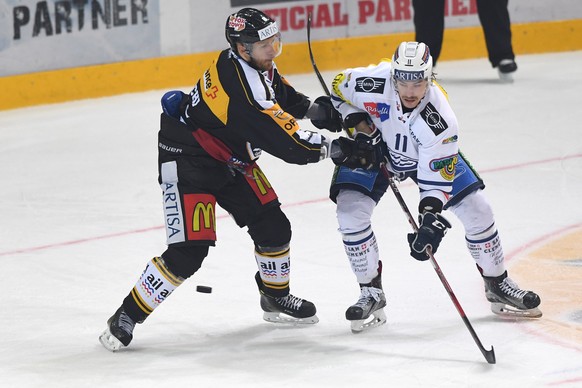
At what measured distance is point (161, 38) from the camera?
843 centimetres

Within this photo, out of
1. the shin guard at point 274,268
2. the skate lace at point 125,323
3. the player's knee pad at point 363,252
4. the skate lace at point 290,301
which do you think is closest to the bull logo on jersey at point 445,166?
the player's knee pad at point 363,252

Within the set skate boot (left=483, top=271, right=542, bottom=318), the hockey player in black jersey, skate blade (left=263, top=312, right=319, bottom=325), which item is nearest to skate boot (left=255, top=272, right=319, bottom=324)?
skate blade (left=263, top=312, right=319, bottom=325)

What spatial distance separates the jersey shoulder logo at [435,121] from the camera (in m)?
4.01

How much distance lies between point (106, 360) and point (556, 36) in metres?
6.31

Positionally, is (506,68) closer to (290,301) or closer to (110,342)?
(290,301)

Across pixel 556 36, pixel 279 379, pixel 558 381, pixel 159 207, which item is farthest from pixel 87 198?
pixel 556 36

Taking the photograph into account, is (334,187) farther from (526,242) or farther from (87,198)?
(87,198)

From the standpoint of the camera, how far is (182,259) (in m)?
4.07

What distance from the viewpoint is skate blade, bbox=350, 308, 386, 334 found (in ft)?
14.0

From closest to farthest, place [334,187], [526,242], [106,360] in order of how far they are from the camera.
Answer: [106,360], [334,187], [526,242]

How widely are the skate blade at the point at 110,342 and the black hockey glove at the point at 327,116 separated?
113 centimetres

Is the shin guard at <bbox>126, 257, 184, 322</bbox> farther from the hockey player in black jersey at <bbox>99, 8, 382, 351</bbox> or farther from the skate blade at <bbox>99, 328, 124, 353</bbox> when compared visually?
the skate blade at <bbox>99, 328, 124, 353</bbox>

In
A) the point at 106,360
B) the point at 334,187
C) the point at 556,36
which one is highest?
the point at 334,187

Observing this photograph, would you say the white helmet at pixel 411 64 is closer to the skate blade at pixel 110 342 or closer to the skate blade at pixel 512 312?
the skate blade at pixel 512 312
